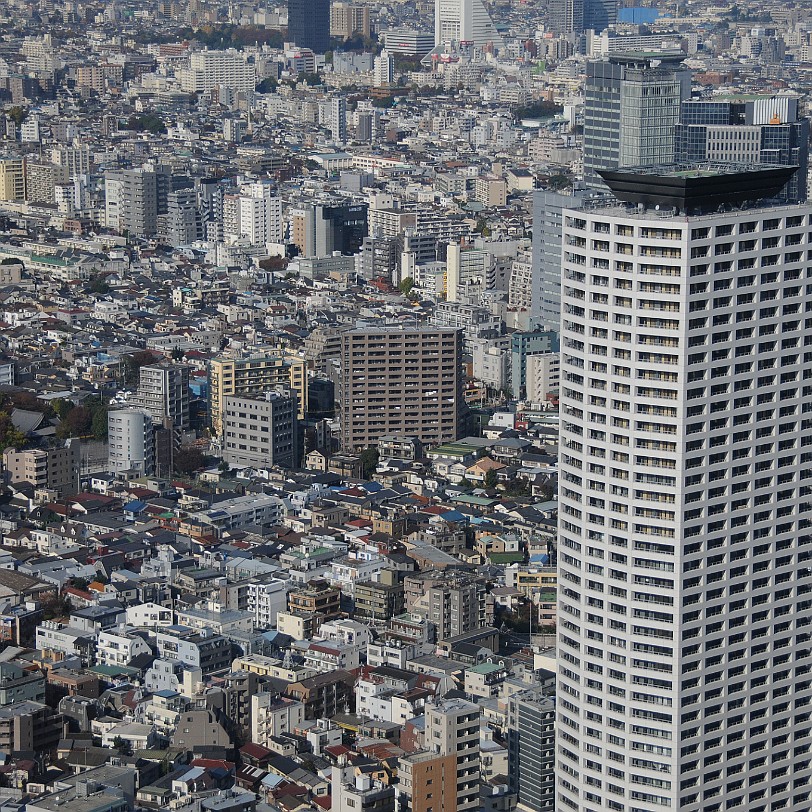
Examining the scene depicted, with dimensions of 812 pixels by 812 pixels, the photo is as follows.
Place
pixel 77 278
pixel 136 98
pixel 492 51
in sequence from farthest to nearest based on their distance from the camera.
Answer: pixel 492 51 < pixel 136 98 < pixel 77 278

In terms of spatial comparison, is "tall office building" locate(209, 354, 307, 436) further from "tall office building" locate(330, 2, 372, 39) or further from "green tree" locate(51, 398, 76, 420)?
"tall office building" locate(330, 2, 372, 39)

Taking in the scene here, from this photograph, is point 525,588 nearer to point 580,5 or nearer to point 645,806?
point 645,806

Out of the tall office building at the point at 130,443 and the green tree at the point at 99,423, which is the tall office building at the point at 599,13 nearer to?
the green tree at the point at 99,423

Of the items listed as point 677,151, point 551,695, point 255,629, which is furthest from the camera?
point 677,151

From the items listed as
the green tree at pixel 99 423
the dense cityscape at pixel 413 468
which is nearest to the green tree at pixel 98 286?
the dense cityscape at pixel 413 468

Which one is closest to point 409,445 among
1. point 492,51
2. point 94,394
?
point 94,394

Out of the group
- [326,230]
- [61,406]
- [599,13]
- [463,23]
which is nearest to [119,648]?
[61,406]
